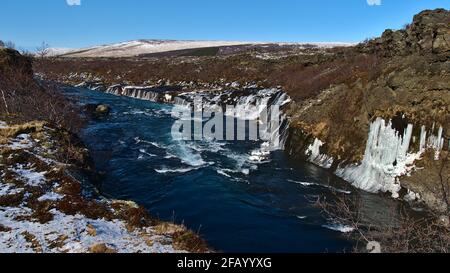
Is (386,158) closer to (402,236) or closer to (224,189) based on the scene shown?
(224,189)

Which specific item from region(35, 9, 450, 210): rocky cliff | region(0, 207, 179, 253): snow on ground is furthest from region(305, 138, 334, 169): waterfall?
region(0, 207, 179, 253): snow on ground

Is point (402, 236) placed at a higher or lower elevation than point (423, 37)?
lower

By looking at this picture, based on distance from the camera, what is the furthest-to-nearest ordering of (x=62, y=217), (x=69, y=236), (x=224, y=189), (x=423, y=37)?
(x=423, y=37)
(x=224, y=189)
(x=62, y=217)
(x=69, y=236)

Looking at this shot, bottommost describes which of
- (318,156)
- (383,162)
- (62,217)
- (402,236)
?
(402,236)

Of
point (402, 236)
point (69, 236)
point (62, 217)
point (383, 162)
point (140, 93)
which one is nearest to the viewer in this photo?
point (69, 236)

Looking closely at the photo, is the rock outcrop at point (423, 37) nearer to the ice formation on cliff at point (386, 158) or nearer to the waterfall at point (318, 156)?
the ice formation on cliff at point (386, 158)

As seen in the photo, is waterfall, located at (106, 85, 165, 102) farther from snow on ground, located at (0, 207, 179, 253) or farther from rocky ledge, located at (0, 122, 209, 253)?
snow on ground, located at (0, 207, 179, 253)

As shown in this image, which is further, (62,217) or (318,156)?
(318,156)

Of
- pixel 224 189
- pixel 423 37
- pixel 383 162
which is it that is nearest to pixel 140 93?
pixel 224 189
